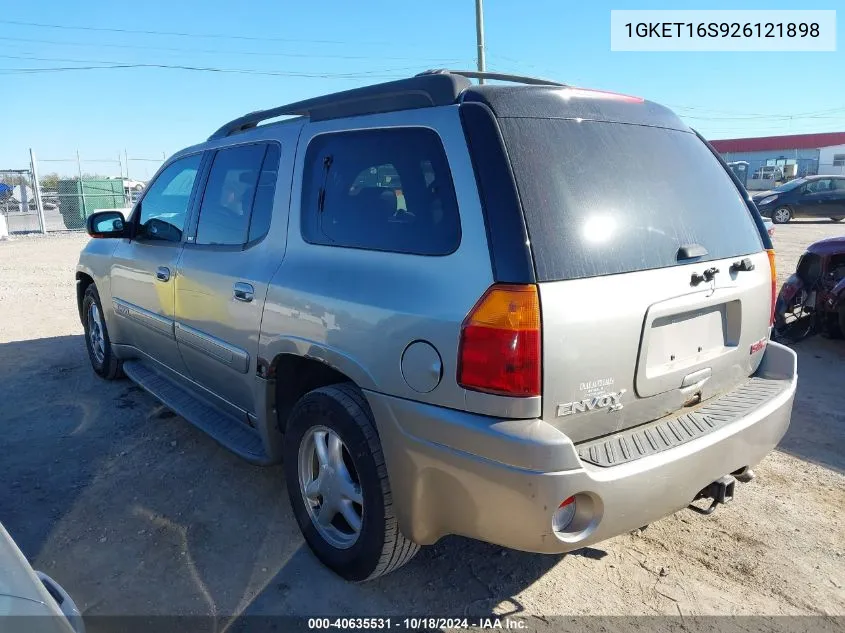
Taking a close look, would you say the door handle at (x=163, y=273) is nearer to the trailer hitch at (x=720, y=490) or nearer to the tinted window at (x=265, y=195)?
the tinted window at (x=265, y=195)

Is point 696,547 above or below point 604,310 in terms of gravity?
below

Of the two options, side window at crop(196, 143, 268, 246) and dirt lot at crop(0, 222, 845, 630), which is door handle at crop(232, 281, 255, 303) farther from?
dirt lot at crop(0, 222, 845, 630)

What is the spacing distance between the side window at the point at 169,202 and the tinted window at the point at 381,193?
140cm

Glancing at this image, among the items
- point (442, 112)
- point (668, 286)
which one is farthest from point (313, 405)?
point (668, 286)

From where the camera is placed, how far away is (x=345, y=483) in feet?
8.70

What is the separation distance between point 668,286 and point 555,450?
31.7 inches

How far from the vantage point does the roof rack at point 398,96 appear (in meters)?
2.31

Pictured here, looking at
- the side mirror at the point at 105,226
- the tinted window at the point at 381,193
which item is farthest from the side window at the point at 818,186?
the tinted window at the point at 381,193

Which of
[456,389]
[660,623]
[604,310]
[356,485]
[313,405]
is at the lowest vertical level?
[660,623]

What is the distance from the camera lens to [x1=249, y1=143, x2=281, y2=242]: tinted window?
10.0 ft

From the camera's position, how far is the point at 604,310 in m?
2.11

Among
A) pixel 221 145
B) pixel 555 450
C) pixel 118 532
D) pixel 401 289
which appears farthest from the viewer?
pixel 221 145

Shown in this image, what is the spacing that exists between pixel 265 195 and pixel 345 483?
4.82 ft

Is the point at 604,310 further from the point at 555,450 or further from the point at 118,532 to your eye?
the point at 118,532
